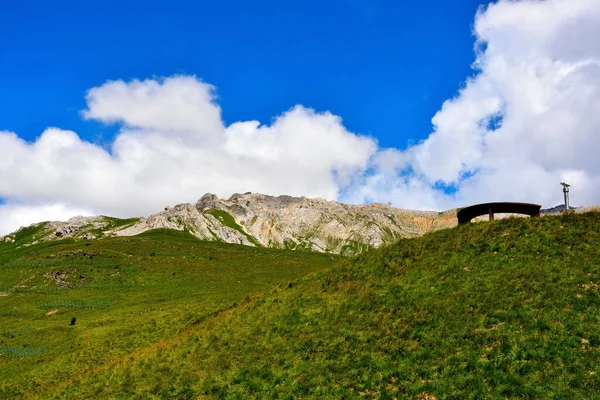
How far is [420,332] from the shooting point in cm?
2772

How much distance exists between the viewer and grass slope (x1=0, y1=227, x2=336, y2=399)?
42.7 metres

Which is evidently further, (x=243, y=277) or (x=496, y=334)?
(x=243, y=277)

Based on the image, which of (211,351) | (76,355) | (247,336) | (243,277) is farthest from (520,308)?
(243,277)

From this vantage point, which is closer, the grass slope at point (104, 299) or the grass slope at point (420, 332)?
the grass slope at point (420, 332)

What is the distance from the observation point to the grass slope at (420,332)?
23.0 m

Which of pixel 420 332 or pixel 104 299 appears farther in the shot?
pixel 104 299

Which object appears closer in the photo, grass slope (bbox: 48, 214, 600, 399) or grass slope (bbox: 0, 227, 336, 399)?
grass slope (bbox: 48, 214, 600, 399)

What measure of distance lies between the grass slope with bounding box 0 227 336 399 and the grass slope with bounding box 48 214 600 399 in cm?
820

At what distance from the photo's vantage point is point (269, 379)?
89.5 feet

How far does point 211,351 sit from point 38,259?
3404 inches

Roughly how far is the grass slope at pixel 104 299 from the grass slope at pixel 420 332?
8.20 metres

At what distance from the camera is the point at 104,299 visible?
232 feet

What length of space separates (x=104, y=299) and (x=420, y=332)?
57378 millimetres

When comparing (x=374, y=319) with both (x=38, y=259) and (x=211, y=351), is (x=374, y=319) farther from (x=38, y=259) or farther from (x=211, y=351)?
(x=38, y=259)
